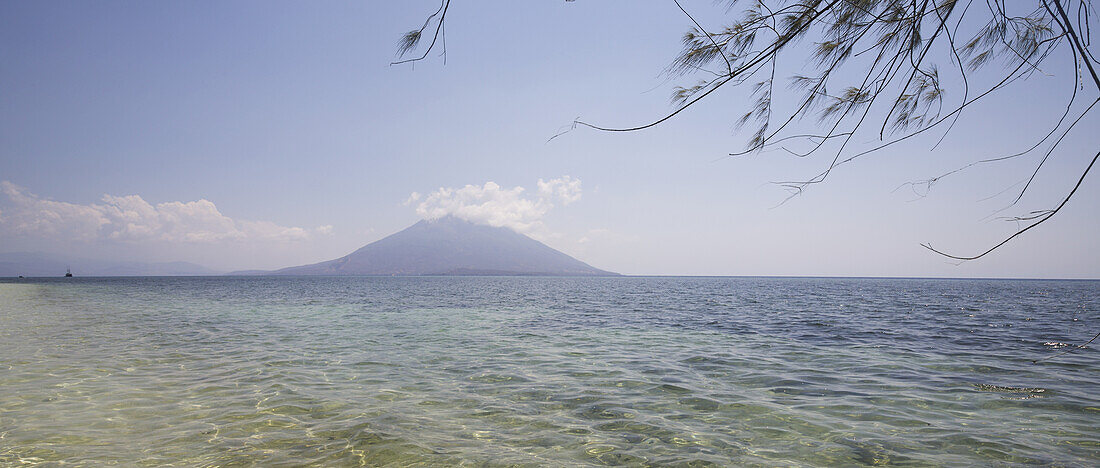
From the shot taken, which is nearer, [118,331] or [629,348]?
[629,348]

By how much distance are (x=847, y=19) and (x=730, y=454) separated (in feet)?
13.7

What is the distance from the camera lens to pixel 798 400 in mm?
6926

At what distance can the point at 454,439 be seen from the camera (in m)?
5.24

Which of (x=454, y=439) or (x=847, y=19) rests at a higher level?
(x=847, y=19)

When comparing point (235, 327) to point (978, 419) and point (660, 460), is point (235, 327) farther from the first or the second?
point (978, 419)

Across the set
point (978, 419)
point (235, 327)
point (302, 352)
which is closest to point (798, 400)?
point (978, 419)

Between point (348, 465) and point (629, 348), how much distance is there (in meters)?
8.24

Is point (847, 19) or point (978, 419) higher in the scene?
point (847, 19)

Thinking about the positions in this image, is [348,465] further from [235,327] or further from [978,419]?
[235,327]

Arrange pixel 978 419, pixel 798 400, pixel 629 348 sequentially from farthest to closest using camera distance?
pixel 629 348, pixel 798 400, pixel 978 419

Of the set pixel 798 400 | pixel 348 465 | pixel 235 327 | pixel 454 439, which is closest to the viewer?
pixel 348 465

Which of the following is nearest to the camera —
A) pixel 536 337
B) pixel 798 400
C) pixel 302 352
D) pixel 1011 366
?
pixel 798 400

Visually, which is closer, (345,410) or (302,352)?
(345,410)

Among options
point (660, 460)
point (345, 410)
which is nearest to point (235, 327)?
point (345, 410)
